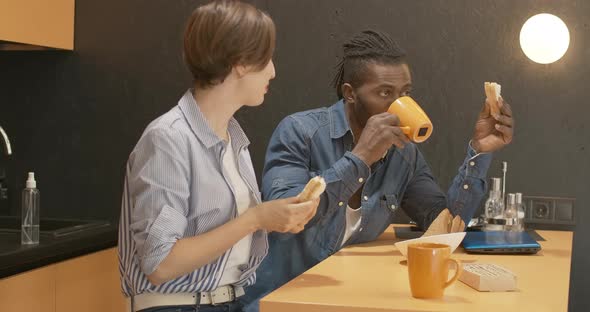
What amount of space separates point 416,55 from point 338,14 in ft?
1.04

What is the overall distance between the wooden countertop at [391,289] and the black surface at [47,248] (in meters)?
0.93

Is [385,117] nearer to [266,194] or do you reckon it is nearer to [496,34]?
[266,194]

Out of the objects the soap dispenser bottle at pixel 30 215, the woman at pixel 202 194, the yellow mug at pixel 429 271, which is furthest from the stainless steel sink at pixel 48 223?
the yellow mug at pixel 429 271

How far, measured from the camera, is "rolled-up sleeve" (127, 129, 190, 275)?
1.59m

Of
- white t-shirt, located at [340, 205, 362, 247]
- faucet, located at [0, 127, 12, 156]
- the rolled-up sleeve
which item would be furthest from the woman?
faucet, located at [0, 127, 12, 156]

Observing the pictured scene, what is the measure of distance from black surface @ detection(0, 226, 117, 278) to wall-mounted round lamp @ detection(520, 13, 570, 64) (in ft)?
5.14

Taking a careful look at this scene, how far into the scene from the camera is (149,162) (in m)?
1.63

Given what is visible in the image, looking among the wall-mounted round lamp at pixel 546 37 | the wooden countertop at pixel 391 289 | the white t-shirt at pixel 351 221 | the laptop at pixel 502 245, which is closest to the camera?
the wooden countertop at pixel 391 289

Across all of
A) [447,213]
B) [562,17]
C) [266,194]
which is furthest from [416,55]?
[266,194]

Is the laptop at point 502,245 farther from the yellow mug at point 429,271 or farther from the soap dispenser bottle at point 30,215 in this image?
the soap dispenser bottle at point 30,215

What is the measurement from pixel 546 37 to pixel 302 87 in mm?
865

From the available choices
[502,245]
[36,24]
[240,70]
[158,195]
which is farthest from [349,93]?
[36,24]

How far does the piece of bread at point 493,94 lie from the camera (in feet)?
7.76

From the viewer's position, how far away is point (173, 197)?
5.31 ft
